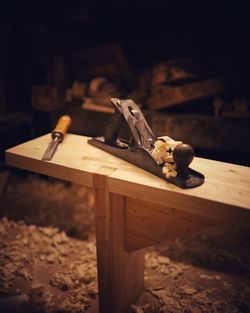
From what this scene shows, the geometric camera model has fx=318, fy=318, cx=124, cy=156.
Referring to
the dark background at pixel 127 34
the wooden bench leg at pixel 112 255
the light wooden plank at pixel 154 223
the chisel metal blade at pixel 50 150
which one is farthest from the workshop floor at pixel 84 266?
the dark background at pixel 127 34

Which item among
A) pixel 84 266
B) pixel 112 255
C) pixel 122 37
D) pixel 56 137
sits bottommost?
pixel 84 266

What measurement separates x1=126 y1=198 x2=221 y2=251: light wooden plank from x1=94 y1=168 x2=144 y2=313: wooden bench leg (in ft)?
0.16

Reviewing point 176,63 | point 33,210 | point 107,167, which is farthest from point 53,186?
point 107,167

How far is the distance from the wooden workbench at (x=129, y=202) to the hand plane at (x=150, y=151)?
0.04 m

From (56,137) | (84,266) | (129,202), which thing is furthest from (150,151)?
(84,266)

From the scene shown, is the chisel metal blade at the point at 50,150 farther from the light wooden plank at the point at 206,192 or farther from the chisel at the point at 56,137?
the light wooden plank at the point at 206,192

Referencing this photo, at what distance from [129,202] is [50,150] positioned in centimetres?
56

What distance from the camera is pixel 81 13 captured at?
3182 millimetres

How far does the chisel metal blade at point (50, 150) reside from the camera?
180 centimetres

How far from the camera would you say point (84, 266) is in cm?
249

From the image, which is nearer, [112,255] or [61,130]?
Result: [112,255]

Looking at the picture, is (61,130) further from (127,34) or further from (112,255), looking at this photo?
(127,34)

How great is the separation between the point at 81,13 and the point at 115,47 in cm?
47

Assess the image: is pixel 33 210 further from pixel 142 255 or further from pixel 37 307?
pixel 142 255
